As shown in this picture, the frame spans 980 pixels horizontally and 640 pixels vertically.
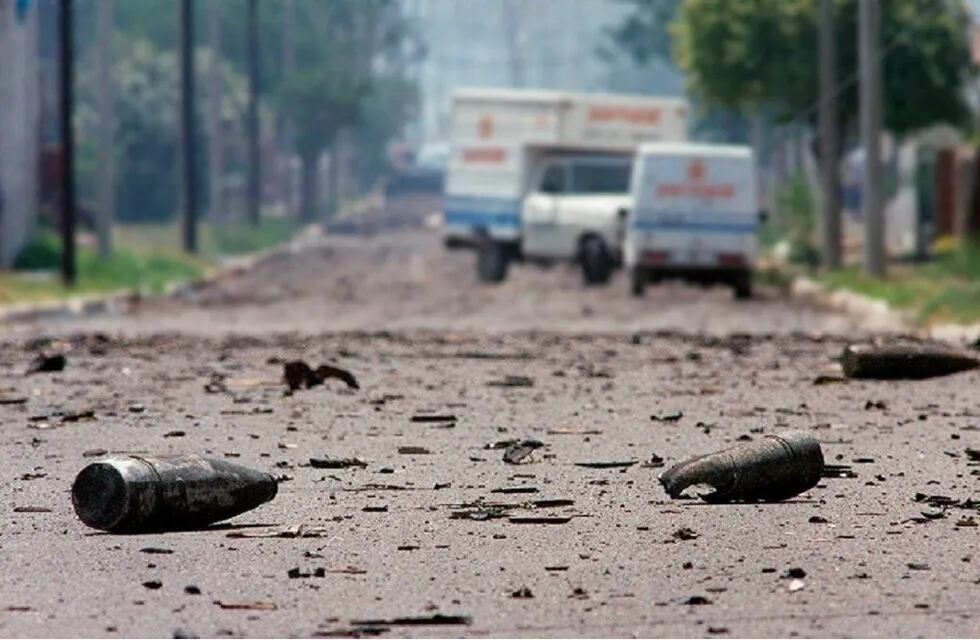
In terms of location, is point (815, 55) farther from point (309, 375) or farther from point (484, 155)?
point (309, 375)

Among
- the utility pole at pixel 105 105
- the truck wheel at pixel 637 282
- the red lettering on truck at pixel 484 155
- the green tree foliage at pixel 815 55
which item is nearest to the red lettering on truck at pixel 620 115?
the red lettering on truck at pixel 484 155

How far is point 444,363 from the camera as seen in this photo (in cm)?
1994

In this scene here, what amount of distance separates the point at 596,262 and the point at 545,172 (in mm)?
2576

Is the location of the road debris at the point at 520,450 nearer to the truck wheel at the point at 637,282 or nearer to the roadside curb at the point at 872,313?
the roadside curb at the point at 872,313

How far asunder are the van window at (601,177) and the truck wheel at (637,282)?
507cm

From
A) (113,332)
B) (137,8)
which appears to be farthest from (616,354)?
(137,8)

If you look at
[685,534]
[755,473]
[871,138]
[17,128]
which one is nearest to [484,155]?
[17,128]

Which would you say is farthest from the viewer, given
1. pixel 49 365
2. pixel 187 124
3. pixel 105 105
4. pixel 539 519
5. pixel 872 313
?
pixel 187 124

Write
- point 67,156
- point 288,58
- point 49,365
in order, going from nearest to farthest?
point 49,365
point 67,156
point 288,58

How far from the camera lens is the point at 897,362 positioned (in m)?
17.9

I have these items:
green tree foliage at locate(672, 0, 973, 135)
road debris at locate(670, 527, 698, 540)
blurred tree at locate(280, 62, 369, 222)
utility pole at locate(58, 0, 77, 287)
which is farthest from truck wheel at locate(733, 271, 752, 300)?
blurred tree at locate(280, 62, 369, 222)

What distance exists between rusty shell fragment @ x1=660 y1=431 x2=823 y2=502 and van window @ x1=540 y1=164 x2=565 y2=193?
102 ft

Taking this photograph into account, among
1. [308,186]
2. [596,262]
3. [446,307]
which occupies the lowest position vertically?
[308,186]

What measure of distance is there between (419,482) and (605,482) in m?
0.86
